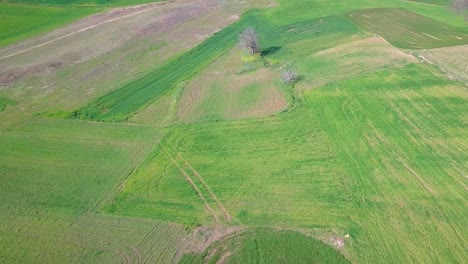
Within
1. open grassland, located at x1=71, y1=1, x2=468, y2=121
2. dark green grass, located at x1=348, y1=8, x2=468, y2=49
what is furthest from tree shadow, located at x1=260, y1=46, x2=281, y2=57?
dark green grass, located at x1=348, y1=8, x2=468, y2=49

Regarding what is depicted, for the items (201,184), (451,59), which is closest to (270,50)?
(451,59)

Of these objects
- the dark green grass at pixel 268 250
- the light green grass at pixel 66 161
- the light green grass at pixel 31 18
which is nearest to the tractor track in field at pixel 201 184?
the dark green grass at pixel 268 250

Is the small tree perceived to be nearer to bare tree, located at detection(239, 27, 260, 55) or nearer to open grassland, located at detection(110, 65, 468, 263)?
open grassland, located at detection(110, 65, 468, 263)

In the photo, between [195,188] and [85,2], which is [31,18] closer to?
[85,2]

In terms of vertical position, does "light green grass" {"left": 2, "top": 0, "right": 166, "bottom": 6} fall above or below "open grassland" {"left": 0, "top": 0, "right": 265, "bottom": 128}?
above

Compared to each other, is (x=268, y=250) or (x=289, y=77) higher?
(x=289, y=77)

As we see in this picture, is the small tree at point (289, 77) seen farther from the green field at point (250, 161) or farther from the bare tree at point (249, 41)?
the bare tree at point (249, 41)
